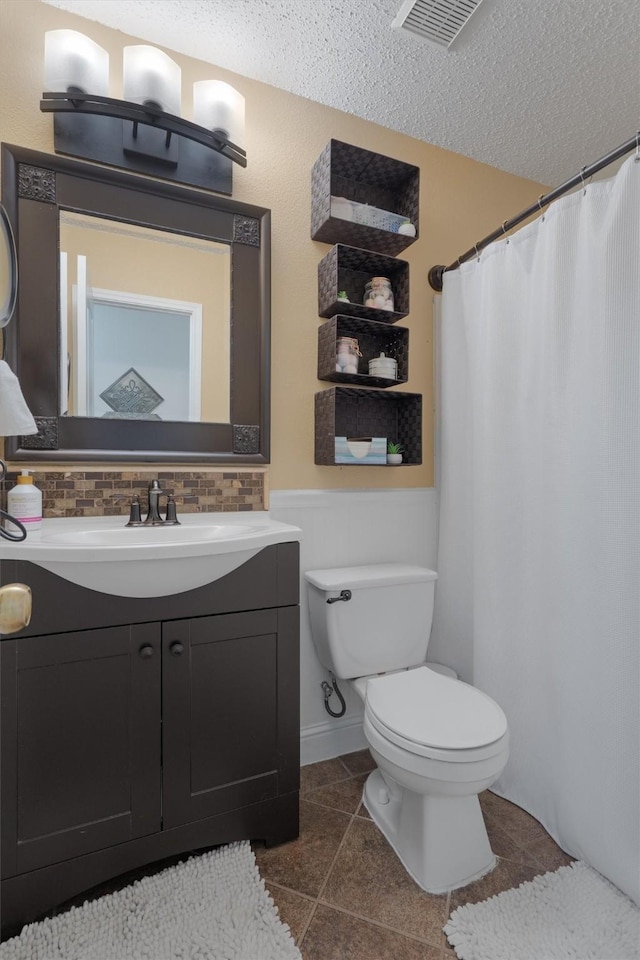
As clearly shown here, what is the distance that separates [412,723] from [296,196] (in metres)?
1.82

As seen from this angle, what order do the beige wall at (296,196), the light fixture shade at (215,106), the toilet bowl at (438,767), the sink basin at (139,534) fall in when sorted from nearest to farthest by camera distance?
the toilet bowl at (438,767) → the sink basin at (139,534) → the beige wall at (296,196) → the light fixture shade at (215,106)

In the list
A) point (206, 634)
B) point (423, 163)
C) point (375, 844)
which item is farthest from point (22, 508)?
point (423, 163)

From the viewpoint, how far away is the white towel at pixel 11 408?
1.16 metres

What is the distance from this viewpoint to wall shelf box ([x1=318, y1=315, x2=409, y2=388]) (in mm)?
1732

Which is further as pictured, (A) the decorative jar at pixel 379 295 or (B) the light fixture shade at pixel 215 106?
(A) the decorative jar at pixel 379 295

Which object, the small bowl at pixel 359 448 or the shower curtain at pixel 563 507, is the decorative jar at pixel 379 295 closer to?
the shower curtain at pixel 563 507

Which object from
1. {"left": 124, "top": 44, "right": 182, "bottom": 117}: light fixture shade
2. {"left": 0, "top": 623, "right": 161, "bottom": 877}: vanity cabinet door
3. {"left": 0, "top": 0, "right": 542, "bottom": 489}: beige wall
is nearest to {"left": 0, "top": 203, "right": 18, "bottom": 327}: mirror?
{"left": 0, "top": 0, "right": 542, "bottom": 489}: beige wall

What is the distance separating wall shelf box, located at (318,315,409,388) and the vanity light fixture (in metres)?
0.61

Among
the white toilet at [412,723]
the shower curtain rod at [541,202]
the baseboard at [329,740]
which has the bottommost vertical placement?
the baseboard at [329,740]

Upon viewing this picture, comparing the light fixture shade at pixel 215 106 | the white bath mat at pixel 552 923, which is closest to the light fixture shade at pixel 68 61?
the light fixture shade at pixel 215 106

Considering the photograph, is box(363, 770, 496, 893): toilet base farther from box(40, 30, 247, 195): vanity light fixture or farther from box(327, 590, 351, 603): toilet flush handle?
box(40, 30, 247, 195): vanity light fixture

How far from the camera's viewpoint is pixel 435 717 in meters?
1.29

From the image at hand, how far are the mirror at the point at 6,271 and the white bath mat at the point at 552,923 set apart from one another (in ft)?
6.30

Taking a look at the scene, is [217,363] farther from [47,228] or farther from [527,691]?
[527,691]
